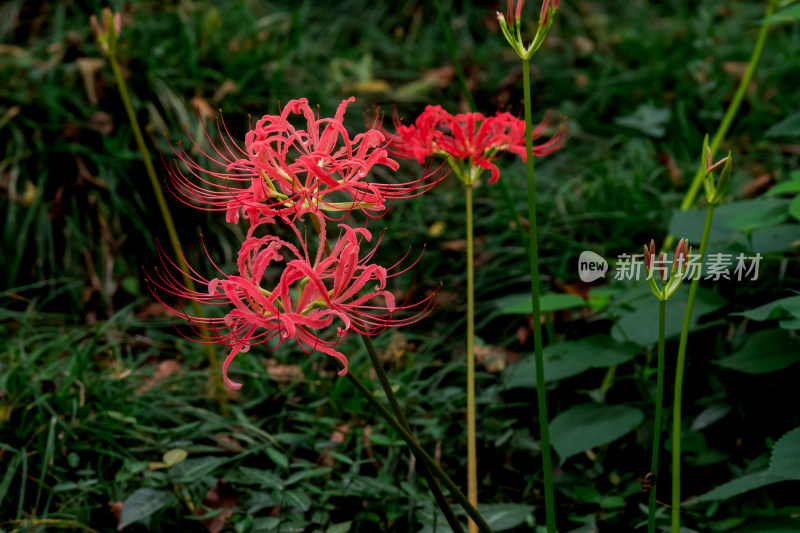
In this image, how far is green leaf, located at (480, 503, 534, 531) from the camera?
148 cm

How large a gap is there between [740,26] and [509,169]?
2528 millimetres

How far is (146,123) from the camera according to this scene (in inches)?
129

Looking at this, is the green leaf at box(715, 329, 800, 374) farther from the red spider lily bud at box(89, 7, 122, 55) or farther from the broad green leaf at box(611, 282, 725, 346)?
the red spider lily bud at box(89, 7, 122, 55)

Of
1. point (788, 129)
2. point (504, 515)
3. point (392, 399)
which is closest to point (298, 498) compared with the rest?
point (504, 515)

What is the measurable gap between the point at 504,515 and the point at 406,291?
5.17 feet

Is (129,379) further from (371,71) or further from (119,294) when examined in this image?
(371,71)

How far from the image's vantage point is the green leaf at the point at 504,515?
1479 mm

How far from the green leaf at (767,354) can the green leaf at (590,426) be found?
0.29 metres

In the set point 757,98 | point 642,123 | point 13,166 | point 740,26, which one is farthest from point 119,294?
point 740,26

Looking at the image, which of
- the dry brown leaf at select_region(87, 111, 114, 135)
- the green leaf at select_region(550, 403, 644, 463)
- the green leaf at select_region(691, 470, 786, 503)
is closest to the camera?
the green leaf at select_region(691, 470, 786, 503)

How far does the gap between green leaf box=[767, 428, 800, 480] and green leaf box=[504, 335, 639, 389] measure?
42 centimetres

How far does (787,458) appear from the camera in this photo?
126 cm

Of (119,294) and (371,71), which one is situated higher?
(371,71)

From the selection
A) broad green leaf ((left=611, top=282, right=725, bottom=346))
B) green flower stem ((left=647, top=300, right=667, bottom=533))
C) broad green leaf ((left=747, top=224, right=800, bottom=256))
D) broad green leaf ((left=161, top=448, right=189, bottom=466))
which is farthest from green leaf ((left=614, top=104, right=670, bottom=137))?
broad green leaf ((left=161, top=448, right=189, bottom=466))
